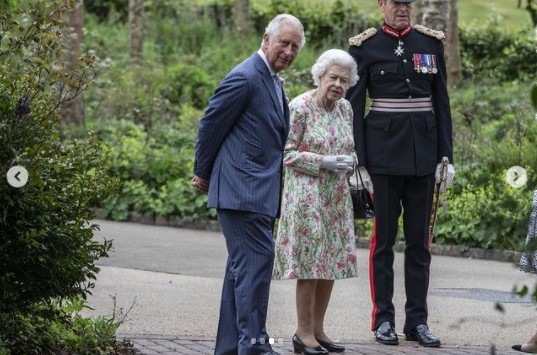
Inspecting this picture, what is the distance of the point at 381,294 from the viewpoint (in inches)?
310

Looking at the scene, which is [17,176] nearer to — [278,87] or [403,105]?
[278,87]

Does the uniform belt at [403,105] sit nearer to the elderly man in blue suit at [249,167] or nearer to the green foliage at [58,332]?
the elderly man in blue suit at [249,167]

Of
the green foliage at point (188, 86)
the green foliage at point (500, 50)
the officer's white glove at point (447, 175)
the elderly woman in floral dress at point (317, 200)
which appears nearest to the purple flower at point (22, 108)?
the elderly woman in floral dress at point (317, 200)

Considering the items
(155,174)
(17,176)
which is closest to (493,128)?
(155,174)

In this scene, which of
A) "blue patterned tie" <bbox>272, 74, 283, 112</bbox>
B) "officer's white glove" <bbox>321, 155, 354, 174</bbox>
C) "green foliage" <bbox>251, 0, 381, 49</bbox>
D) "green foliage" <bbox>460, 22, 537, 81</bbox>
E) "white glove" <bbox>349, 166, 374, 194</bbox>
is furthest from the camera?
"green foliage" <bbox>251, 0, 381, 49</bbox>

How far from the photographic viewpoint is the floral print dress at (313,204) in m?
7.34

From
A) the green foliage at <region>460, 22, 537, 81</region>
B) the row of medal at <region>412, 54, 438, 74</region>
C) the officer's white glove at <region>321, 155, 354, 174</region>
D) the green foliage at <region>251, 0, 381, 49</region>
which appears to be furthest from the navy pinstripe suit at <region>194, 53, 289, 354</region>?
the green foliage at <region>251, 0, 381, 49</region>

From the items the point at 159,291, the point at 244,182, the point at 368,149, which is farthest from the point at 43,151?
the point at 159,291

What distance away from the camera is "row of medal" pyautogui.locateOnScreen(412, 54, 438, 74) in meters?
7.89

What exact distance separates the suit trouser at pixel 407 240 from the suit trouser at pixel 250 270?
149 cm

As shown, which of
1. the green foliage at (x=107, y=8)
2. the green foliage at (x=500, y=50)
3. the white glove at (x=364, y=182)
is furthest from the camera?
the green foliage at (x=107, y=8)

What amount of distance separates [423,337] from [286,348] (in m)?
0.83

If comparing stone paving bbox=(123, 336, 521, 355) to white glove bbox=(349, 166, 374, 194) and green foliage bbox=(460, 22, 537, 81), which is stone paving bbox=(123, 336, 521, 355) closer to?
white glove bbox=(349, 166, 374, 194)

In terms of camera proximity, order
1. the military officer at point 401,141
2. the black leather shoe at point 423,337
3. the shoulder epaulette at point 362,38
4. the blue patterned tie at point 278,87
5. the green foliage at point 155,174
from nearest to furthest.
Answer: the blue patterned tie at point 278,87, the black leather shoe at point 423,337, the military officer at point 401,141, the shoulder epaulette at point 362,38, the green foliage at point 155,174
